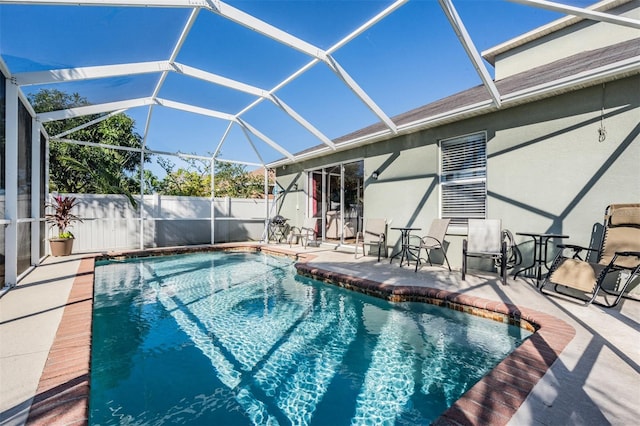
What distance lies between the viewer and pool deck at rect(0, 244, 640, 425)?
177cm

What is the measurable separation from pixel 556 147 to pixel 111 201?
38.6ft

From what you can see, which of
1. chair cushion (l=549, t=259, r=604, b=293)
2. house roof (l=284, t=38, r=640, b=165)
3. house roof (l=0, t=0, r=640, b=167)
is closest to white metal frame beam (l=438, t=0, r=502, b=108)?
house roof (l=0, t=0, r=640, b=167)

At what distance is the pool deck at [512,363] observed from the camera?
69.5 inches

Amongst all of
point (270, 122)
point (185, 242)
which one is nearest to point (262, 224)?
point (185, 242)

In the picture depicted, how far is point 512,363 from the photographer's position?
232 centimetres

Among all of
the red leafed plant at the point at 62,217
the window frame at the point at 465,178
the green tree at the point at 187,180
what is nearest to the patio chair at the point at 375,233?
the window frame at the point at 465,178

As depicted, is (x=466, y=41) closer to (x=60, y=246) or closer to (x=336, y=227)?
(x=336, y=227)

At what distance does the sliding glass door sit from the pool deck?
17.6 feet

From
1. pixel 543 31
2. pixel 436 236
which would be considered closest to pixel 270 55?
pixel 436 236

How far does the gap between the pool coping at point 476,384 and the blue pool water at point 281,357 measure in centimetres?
20

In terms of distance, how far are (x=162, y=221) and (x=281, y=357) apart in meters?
9.34

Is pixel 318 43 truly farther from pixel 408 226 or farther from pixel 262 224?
pixel 262 224

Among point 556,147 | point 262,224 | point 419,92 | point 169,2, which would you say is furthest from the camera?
point 262,224

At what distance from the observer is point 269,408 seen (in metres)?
2.30
